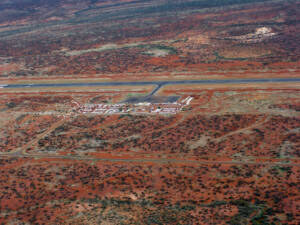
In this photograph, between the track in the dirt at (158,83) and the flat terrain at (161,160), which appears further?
the track in the dirt at (158,83)

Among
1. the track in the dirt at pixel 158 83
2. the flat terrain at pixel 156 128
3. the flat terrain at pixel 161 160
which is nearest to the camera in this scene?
the flat terrain at pixel 161 160

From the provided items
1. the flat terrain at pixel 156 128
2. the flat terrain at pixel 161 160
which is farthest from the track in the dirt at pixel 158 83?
the flat terrain at pixel 161 160

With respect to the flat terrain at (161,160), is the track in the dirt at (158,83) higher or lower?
higher

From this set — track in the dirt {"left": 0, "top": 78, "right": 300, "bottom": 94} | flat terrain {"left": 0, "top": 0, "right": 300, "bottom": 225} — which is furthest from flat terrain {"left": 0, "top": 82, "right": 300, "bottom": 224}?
track in the dirt {"left": 0, "top": 78, "right": 300, "bottom": 94}

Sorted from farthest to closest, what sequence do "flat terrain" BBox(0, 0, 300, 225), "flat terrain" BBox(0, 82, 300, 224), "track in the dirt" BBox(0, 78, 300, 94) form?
"track in the dirt" BBox(0, 78, 300, 94)
"flat terrain" BBox(0, 0, 300, 225)
"flat terrain" BBox(0, 82, 300, 224)

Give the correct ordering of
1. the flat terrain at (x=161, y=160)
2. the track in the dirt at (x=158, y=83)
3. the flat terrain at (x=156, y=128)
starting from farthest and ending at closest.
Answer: the track in the dirt at (x=158, y=83)
the flat terrain at (x=156, y=128)
the flat terrain at (x=161, y=160)

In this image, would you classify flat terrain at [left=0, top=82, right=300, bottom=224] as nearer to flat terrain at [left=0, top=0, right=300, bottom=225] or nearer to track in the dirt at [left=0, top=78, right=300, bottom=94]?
flat terrain at [left=0, top=0, right=300, bottom=225]

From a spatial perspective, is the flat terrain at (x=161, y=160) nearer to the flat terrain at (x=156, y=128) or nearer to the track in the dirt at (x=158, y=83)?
the flat terrain at (x=156, y=128)

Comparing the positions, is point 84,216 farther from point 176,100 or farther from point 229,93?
point 229,93
